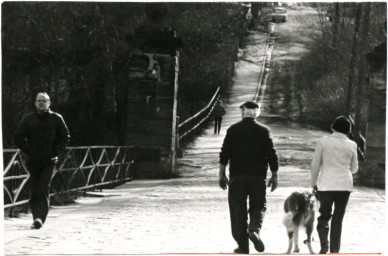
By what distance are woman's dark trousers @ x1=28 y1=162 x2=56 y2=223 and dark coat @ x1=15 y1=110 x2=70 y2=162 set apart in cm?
7

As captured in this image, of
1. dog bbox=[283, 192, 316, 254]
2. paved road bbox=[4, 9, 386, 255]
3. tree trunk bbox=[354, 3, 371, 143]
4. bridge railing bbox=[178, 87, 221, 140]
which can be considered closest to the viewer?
dog bbox=[283, 192, 316, 254]

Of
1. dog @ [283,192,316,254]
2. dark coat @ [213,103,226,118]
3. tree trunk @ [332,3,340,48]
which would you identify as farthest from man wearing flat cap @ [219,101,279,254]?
tree trunk @ [332,3,340,48]

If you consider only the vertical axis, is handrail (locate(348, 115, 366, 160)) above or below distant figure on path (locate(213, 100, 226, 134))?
below

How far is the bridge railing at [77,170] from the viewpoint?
8945 millimetres

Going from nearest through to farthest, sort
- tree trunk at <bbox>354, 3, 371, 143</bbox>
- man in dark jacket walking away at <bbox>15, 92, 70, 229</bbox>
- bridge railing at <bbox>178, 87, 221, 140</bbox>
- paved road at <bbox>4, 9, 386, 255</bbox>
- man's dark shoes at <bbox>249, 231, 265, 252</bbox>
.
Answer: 1. man's dark shoes at <bbox>249, 231, 265, 252</bbox>
2. paved road at <bbox>4, 9, 386, 255</bbox>
3. man in dark jacket walking away at <bbox>15, 92, 70, 229</bbox>
4. tree trunk at <bbox>354, 3, 371, 143</bbox>
5. bridge railing at <bbox>178, 87, 221, 140</bbox>

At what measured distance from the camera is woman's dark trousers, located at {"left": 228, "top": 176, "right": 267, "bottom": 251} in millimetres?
7633

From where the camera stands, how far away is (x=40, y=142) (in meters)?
8.23

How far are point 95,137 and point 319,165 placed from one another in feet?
15.2

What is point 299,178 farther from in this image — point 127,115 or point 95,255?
point 127,115

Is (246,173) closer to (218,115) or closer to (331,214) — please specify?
(331,214)

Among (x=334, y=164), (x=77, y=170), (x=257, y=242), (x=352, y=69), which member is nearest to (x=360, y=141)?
(x=352, y=69)

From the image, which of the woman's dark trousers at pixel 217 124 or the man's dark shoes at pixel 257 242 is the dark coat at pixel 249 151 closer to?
the man's dark shoes at pixel 257 242

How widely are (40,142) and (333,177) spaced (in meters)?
2.85

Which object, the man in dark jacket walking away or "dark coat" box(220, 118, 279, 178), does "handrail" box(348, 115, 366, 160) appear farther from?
the man in dark jacket walking away
